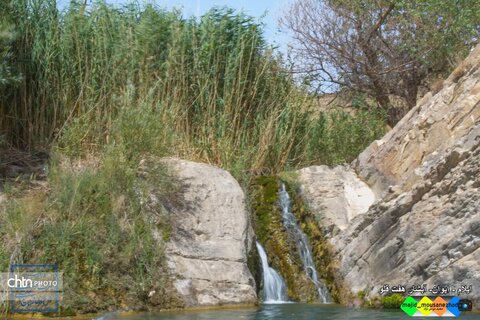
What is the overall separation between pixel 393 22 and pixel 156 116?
7.81m

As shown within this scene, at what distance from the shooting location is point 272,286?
9750mm

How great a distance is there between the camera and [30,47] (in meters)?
10.8

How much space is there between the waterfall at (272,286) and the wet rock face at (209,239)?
43cm

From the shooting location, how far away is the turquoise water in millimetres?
7926

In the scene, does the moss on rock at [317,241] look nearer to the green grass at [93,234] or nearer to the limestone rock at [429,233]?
the limestone rock at [429,233]

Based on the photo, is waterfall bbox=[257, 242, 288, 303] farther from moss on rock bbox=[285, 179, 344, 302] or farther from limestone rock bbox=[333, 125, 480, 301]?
limestone rock bbox=[333, 125, 480, 301]

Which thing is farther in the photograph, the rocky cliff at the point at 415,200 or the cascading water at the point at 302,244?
the cascading water at the point at 302,244

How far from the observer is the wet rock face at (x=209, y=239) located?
29.2ft

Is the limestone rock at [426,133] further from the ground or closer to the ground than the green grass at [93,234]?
further from the ground

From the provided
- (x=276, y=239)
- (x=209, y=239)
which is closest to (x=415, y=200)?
(x=276, y=239)

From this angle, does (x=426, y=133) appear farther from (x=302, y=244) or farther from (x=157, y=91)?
(x=157, y=91)

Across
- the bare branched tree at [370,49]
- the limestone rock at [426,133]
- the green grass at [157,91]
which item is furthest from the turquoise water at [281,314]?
the bare branched tree at [370,49]

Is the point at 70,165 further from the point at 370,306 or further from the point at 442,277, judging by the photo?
the point at 442,277

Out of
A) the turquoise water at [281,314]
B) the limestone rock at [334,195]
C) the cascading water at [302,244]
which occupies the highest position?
the limestone rock at [334,195]
